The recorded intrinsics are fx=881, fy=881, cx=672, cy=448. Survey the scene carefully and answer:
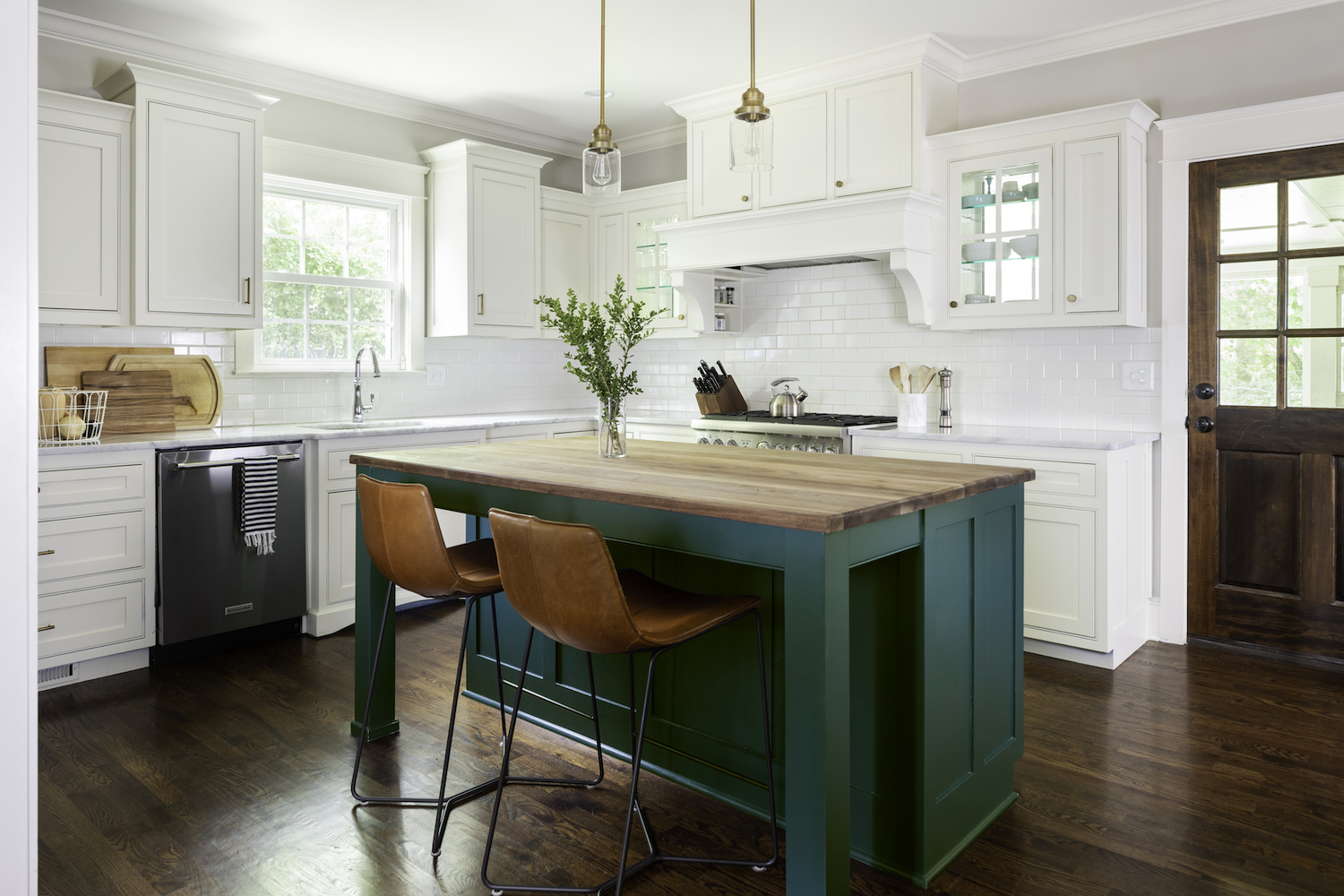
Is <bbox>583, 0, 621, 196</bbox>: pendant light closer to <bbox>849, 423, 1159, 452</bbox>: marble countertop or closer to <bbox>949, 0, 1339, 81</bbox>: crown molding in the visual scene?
<bbox>849, 423, 1159, 452</bbox>: marble countertop

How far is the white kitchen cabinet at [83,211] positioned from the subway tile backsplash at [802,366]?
0.26 metres

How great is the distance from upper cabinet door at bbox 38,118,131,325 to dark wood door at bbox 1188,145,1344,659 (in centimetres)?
480

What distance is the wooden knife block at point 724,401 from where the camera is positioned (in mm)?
5488

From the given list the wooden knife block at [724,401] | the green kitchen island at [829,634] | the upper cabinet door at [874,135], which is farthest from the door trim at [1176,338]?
the wooden knife block at [724,401]

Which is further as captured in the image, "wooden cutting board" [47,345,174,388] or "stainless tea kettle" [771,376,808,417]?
"stainless tea kettle" [771,376,808,417]

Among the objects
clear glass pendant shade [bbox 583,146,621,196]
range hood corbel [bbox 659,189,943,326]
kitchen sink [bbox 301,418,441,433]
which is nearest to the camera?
clear glass pendant shade [bbox 583,146,621,196]

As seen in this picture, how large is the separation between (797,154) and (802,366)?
127 cm

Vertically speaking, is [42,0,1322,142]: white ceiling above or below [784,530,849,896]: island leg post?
above

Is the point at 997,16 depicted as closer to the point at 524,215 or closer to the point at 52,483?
the point at 524,215

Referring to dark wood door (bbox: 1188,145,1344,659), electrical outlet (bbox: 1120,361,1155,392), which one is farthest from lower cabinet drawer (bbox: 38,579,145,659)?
dark wood door (bbox: 1188,145,1344,659)

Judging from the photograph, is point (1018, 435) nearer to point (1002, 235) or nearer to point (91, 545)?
point (1002, 235)

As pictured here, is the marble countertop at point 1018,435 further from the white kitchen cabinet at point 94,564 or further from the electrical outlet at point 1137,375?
the white kitchen cabinet at point 94,564

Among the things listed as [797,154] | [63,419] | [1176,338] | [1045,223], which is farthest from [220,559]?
[1176,338]

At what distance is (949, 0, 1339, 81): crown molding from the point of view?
3.78 meters
